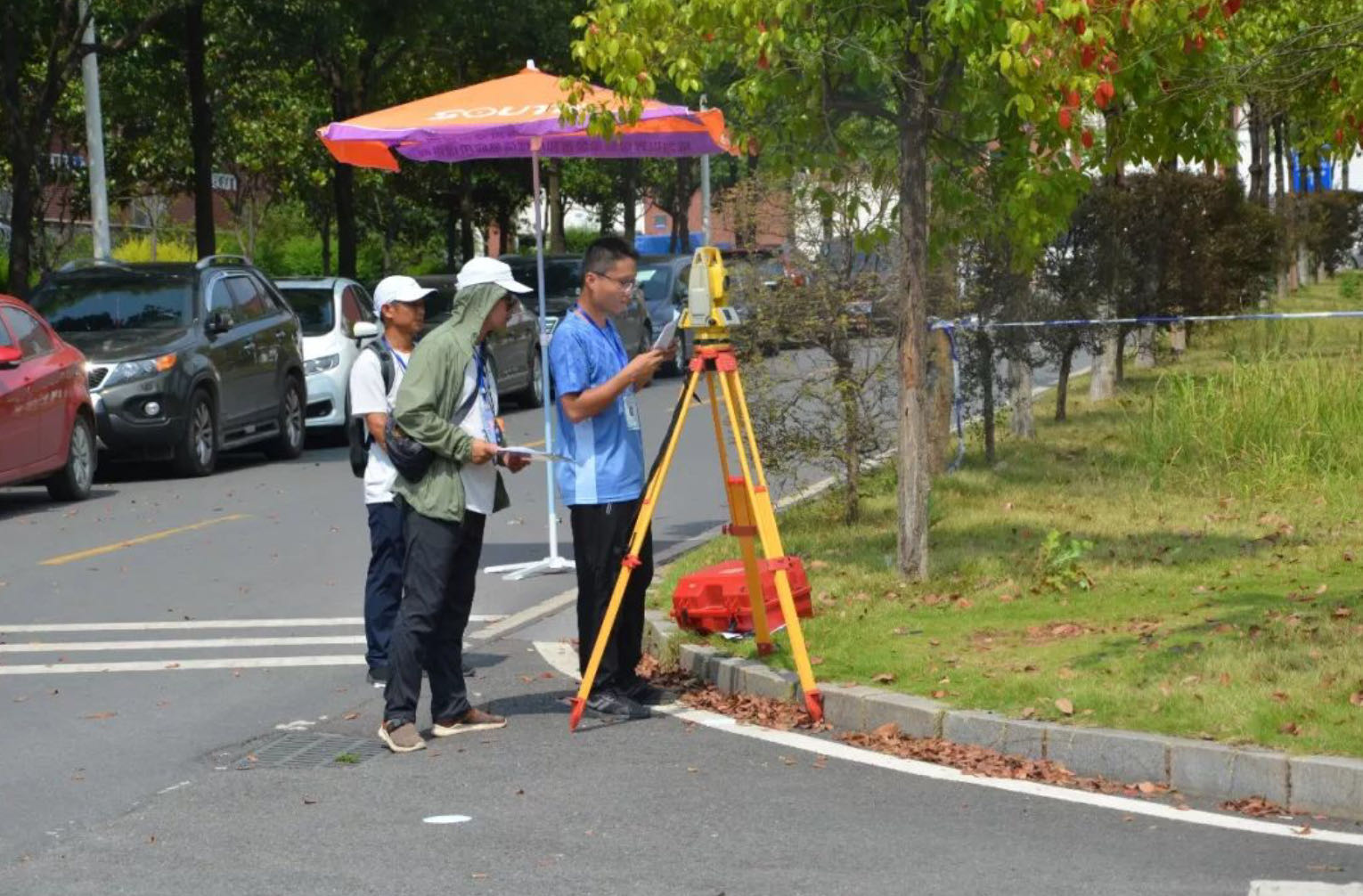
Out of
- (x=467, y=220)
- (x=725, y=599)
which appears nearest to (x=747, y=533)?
(x=725, y=599)

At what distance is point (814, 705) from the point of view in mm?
8672

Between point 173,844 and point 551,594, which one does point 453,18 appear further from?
point 173,844

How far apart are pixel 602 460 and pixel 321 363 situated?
603 inches

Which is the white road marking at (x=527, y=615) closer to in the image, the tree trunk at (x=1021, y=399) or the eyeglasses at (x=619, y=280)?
the eyeglasses at (x=619, y=280)

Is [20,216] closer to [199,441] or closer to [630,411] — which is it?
[199,441]

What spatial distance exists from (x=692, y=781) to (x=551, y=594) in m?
5.11

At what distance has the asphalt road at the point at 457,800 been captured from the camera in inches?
255

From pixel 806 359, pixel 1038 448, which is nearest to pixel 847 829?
pixel 806 359

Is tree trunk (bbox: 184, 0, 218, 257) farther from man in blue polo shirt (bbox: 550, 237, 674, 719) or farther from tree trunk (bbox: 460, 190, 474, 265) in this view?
man in blue polo shirt (bbox: 550, 237, 674, 719)

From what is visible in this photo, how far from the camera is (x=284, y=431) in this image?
2219 cm

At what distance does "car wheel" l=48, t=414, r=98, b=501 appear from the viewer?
18.0m

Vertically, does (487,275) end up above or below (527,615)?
above

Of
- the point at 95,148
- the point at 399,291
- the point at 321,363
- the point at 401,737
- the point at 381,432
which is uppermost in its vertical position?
Result: the point at 95,148

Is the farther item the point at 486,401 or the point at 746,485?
the point at 746,485
